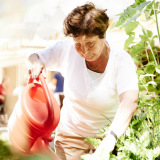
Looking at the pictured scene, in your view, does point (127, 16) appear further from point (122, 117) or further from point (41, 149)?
point (41, 149)

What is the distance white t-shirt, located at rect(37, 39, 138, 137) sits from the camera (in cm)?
90

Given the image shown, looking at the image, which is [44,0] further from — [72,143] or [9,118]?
[72,143]

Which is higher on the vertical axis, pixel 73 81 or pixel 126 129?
pixel 73 81

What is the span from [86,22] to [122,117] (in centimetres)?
38

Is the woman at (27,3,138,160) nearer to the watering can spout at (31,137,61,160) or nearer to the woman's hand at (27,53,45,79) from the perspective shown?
the woman's hand at (27,53,45,79)

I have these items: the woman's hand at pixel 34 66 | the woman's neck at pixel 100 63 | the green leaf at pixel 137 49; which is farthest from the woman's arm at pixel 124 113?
the green leaf at pixel 137 49

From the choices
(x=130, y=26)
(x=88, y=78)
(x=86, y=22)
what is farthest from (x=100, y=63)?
(x=130, y=26)

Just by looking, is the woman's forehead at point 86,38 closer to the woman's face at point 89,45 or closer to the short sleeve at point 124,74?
the woman's face at point 89,45

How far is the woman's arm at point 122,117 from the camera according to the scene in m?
0.69

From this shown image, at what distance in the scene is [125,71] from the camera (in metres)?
0.87

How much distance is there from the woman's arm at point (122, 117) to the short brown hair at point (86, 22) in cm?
26

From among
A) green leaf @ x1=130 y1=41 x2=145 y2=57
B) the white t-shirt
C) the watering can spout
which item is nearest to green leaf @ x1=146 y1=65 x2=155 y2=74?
green leaf @ x1=130 y1=41 x2=145 y2=57

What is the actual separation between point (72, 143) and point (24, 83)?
44cm

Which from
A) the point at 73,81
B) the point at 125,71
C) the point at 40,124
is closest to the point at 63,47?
the point at 73,81
